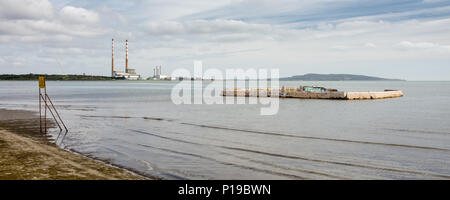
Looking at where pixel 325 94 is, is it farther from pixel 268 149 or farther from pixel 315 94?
pixel 268 149

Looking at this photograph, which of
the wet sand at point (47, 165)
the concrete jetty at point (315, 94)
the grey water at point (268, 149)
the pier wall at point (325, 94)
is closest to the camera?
the wet sand at point (47, 165)

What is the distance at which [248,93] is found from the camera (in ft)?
213

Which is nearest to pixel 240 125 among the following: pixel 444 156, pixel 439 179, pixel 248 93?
pixel 444 156

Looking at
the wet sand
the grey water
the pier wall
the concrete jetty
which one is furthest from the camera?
the concrete jetty

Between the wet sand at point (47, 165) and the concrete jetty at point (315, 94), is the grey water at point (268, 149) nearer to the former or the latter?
the wet sand at point (47, 165)

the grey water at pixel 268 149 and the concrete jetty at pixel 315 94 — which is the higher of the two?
the concrete jetty at pixel 315 94

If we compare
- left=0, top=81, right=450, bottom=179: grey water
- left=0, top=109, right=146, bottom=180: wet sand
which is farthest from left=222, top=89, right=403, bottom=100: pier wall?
left=0, top=109, right=146, bottom=180: wet sand

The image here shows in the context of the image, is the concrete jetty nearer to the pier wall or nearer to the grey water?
the pier wall

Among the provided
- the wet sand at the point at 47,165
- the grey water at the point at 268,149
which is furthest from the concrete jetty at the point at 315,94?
the wet sand at the point at 47,165

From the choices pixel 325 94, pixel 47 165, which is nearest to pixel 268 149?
pixel 47 165
